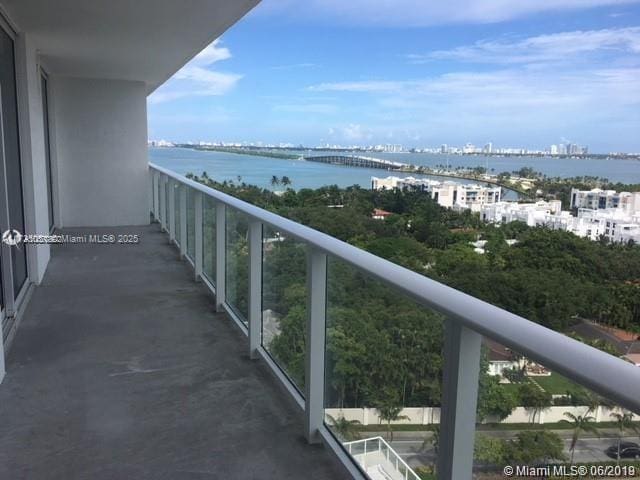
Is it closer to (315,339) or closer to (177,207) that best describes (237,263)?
(315,339)

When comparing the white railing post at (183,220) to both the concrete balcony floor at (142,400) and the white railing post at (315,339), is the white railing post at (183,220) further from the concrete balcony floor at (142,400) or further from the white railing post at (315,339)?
the white railing post at (315,339)

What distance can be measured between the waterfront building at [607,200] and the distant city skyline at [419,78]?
24.1 inches

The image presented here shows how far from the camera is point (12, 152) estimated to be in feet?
16.9

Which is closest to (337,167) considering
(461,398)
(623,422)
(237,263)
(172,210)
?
(172,210)

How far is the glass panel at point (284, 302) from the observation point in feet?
9.89

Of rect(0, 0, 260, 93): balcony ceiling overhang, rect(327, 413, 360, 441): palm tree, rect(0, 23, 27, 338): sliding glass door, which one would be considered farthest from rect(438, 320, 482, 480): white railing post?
rect(0, 0, 260, 93): balcony ceiling overhang

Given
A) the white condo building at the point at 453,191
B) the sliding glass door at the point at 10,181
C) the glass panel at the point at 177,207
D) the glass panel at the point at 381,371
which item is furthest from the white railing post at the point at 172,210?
the glass panel at the point at 381,371

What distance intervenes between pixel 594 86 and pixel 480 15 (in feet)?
84.2

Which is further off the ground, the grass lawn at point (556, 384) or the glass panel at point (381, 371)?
the grass lawn at point (556, 384)

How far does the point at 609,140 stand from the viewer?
8.13 metres

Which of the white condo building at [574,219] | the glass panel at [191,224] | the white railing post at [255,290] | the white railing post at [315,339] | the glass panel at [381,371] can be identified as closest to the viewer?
the glass panel at [381,371]

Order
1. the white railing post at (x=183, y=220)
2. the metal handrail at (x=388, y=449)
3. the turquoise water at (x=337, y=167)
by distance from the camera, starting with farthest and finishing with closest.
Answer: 1. the turquoise water at (x=337, y=167)
2. the white railing post at (x=183, y=220)
3. the metal handrail at (x=388, y=449)

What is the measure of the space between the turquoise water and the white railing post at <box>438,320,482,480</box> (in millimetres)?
5679

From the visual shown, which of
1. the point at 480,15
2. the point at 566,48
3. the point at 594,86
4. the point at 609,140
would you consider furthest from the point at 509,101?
the point at 609,140
